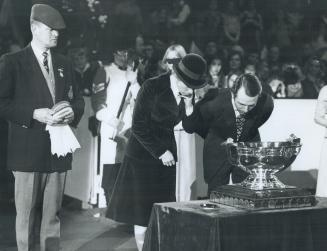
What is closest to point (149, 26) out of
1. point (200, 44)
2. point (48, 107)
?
point (200, 44)

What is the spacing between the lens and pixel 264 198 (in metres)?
2.51

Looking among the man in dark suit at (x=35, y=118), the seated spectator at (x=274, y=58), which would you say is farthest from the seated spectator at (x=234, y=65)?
the man in dark suit at (x=35, y=118)

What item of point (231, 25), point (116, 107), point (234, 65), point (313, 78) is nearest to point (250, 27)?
point (231, 25)

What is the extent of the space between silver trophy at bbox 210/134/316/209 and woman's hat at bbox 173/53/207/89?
768 millimetres

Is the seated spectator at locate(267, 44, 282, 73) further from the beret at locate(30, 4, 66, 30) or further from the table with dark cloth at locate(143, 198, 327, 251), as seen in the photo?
the table with dark cloth at locate(143, 198, 327, 251)

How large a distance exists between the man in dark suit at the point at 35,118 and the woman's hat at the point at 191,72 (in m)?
0.67

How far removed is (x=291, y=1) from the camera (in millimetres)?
7391

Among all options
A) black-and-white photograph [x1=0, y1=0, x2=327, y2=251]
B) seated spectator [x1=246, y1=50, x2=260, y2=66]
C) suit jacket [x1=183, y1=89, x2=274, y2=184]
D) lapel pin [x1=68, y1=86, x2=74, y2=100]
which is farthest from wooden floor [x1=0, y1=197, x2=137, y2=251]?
seated spectator [x1=246, y1=50, x2=260, y2=66]

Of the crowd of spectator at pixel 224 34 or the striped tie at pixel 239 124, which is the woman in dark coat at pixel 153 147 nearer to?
the striped tie at pixel 239 124

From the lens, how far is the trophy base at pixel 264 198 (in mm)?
2502

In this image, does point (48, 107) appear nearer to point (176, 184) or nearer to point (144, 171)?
point (144, 171)

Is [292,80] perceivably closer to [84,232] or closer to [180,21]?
[180,21]

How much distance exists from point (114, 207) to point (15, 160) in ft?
2.52

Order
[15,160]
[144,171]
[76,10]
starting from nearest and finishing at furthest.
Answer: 1. [15,160]
2. [144,171]
3. [76,10]
